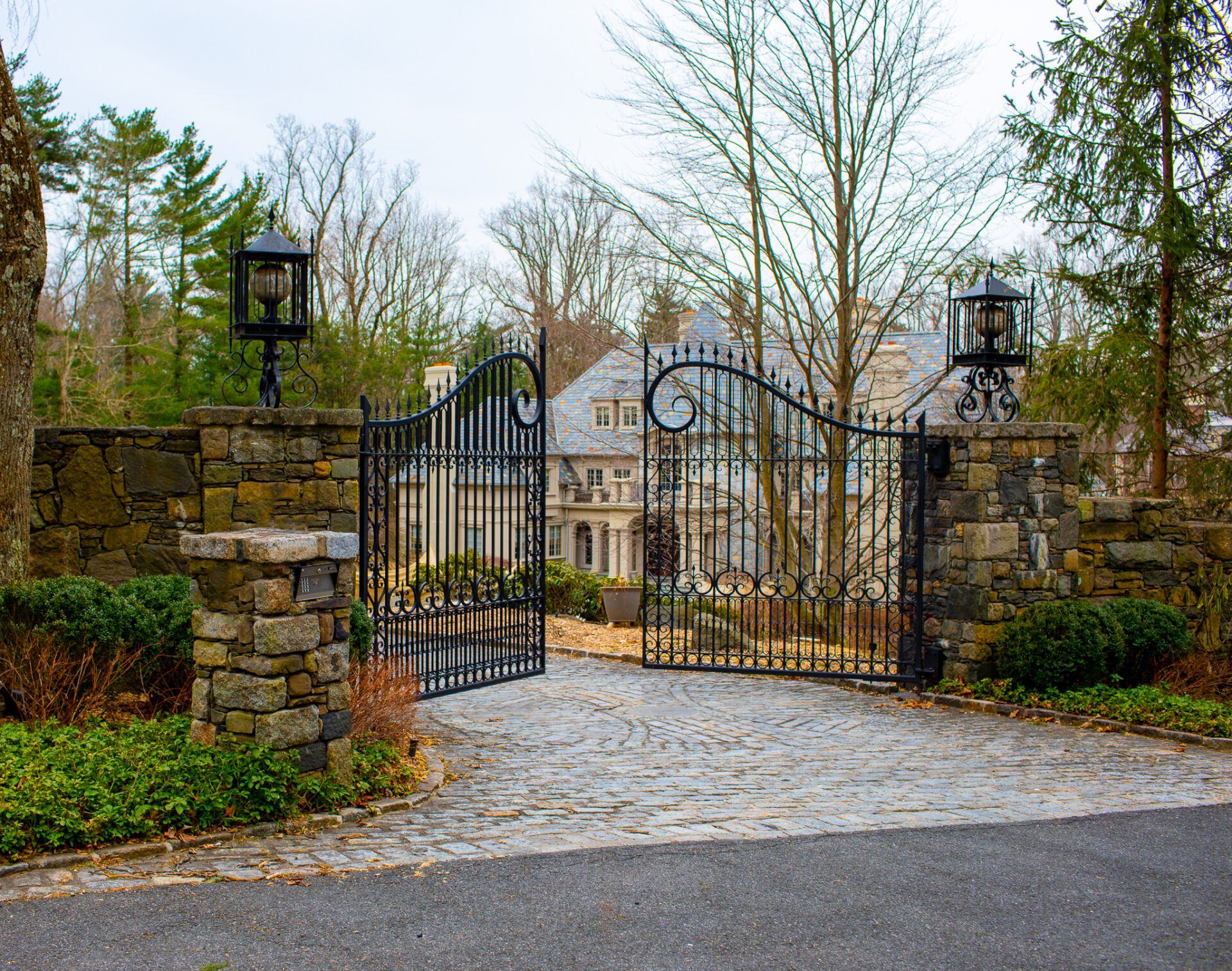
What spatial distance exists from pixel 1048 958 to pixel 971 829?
1.46m

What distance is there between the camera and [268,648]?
17.0 feet

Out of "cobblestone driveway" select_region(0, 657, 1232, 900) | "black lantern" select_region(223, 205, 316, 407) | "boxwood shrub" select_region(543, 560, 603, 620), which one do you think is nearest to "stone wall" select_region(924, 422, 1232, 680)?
"cobblestone driveway" select_region(0, 657, 1232, 900)

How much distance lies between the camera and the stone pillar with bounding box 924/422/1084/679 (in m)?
8.91

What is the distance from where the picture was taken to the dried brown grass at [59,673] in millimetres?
5953

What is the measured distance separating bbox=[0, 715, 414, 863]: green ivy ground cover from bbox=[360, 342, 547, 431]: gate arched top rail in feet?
8.87

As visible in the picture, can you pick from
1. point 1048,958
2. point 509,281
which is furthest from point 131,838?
point 509,281

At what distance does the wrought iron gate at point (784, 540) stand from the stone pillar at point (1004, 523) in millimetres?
333

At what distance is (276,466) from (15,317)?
6.53ft

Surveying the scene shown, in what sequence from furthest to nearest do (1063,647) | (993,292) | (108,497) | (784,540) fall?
(784,540)
(993,292)
(1063,647)
(108,497)

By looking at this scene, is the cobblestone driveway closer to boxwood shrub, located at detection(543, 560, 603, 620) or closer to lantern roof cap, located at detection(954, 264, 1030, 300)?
lantern roof cap, located at detection(954, 264, 1030, 300)

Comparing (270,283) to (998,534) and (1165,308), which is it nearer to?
(998,534)

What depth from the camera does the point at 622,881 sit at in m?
4.44

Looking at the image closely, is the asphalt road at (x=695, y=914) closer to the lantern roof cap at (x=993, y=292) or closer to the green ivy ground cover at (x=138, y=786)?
the green ivy ground cover at (x=138, y=786)

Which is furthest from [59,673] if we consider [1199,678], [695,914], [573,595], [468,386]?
[573,595]
